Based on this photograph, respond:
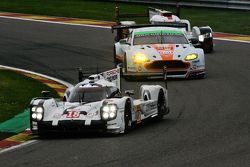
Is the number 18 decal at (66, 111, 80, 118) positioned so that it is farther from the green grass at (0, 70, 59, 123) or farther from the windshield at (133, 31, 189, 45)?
the windshield at (133, 31, 189, 45)

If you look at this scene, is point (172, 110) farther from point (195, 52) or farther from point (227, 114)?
point (195, 52)

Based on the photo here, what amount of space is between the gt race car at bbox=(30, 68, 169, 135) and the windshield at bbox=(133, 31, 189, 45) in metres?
7.62

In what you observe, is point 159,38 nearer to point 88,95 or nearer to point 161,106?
point 161,106

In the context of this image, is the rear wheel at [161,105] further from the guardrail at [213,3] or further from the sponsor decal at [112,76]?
the guardrail at [213,3]

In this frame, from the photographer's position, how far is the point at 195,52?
77.4ft

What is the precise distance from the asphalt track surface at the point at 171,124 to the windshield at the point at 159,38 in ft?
4.37

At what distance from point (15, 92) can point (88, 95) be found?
16.8 feet

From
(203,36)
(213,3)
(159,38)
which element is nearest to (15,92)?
(159,38)

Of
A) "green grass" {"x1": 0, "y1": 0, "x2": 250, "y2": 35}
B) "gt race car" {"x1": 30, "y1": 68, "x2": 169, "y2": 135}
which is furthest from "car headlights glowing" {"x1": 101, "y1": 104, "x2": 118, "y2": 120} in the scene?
"green grass" {"x1": 0, "y1": 0, "x2": 250, "y2": 35}

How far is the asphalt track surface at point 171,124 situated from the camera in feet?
42.5

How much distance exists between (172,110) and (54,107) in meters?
3.68

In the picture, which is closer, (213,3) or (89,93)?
(89,93)

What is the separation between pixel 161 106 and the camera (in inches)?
689

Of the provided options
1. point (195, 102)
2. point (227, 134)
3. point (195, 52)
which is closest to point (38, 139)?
point (227, 134)
